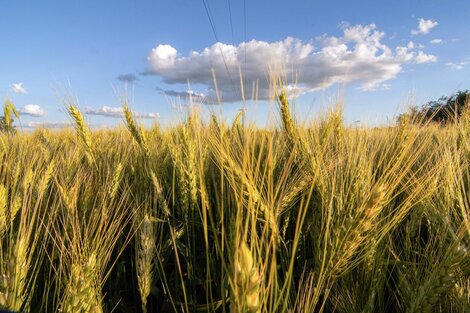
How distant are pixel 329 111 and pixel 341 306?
1208 millimetres

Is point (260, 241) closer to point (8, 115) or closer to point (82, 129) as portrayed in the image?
point (82, 129)

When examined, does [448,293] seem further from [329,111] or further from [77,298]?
[329,111]

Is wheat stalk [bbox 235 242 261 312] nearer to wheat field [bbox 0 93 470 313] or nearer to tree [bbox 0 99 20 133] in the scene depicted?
wheat field [bbox 0 93 470 313]

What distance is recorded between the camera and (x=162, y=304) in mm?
1304

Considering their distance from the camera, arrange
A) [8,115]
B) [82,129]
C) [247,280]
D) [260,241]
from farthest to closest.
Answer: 1. [8,115]
2. [82,129]
3. [260,241]
4. [247,280]

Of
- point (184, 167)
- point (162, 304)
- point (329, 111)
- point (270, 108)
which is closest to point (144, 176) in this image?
point (184, 167)

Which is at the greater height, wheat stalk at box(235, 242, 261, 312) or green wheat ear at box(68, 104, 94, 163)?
green wheat ear at box(68, 104, 94, 163)

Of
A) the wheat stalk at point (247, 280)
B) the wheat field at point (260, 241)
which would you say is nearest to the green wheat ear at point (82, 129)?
the wheat field at point (260, 241)

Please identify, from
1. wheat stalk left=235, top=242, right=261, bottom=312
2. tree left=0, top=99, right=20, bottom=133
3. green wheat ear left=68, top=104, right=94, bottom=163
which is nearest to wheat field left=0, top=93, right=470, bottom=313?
wheat stalk left=235, top=242, right=261, bottom=312

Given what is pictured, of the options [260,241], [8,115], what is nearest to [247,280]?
[260,241]

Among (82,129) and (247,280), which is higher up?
(82,129)

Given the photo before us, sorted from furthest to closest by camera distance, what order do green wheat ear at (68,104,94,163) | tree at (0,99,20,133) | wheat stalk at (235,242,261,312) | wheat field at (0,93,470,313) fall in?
tree at (0,99,20,133) < green wheat ear at (68,104,94,163) < wheat field at (0,93,470,313) < wheat stalk at (235,242,261,312)

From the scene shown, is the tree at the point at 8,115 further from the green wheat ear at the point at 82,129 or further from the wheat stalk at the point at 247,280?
the wheat stalk at the point at 247,280

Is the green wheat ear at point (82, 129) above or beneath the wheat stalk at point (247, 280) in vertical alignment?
above
